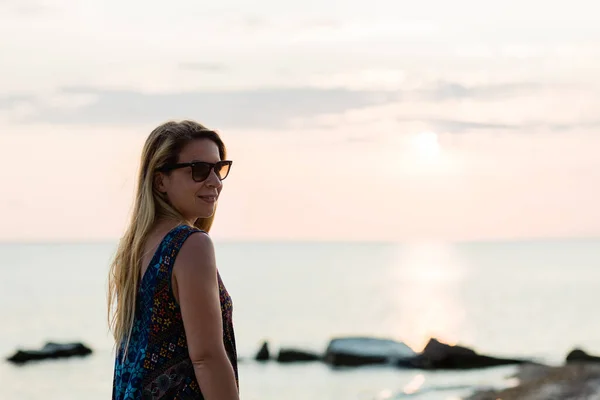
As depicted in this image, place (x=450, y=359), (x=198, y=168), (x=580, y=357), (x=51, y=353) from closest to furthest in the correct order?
(x=198, y=168), (x=580, y=357), (x=450, y=359), (x=51, y=353)

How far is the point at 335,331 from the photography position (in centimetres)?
5928

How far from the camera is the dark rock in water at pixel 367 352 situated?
3531 cm

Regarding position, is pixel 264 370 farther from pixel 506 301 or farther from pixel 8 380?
pixel 506 301

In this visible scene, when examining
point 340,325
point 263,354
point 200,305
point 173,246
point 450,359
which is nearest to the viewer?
point 200,305

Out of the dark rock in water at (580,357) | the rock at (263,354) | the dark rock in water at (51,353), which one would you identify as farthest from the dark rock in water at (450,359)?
the dark rock in water at (51,353)

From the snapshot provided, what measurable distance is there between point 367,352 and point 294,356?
3.50m

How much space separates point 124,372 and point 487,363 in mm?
30655

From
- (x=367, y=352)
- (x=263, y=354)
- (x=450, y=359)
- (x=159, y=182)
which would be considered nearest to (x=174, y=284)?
(x=159, y=182)

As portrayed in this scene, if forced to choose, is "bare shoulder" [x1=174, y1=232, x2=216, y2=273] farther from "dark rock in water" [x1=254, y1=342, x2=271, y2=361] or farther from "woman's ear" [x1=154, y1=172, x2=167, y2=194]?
"dark rock in water" [x1=254, y1=342, x2=271, y2=361]

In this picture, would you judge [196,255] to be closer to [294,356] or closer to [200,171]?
[200,171]

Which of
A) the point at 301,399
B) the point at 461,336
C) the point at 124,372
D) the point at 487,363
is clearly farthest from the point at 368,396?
the point at 461,336

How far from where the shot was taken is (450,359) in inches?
1316

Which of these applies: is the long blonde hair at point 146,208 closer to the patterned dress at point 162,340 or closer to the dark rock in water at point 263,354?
the patterned dress at point 162,340

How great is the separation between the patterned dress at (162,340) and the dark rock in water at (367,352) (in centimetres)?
3142
